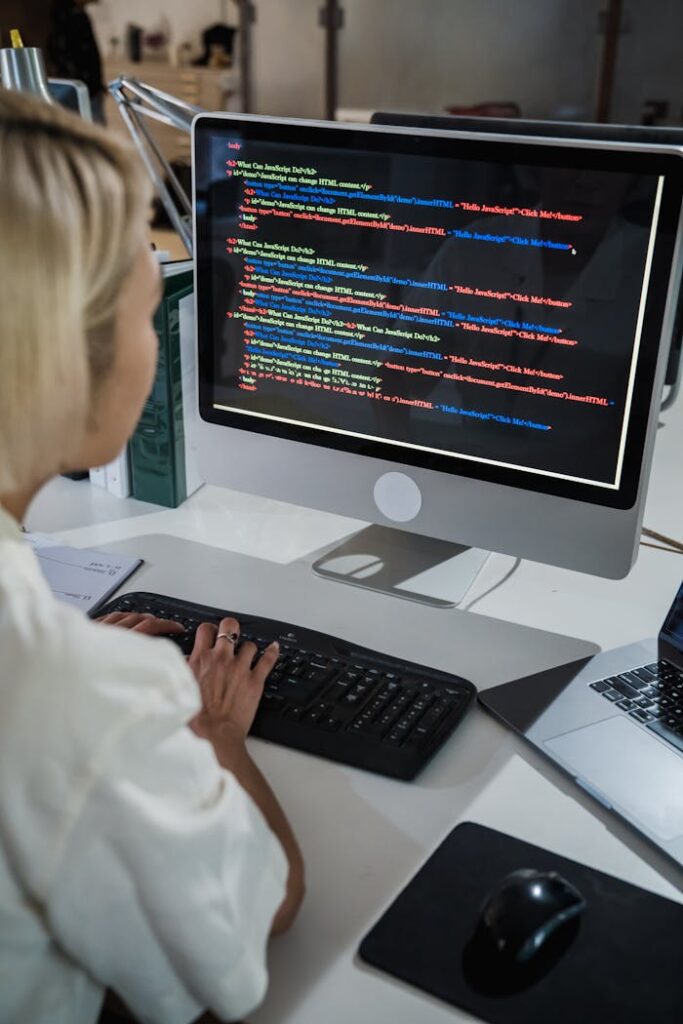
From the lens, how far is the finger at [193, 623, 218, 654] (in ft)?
3.38

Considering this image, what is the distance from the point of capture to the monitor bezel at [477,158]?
0.93 metres

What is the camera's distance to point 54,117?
0.63 meters

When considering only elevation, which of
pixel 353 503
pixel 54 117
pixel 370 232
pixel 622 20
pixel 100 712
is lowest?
pixel 353 503

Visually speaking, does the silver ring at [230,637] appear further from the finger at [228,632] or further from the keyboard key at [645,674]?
the keyboard key at [645,674]

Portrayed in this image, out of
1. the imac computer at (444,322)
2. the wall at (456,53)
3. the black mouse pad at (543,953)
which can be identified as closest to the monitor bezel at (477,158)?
the imac computer at (444,322)

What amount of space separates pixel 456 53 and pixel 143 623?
4.17 metres

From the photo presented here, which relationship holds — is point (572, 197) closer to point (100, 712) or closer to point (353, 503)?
point (353, 503)

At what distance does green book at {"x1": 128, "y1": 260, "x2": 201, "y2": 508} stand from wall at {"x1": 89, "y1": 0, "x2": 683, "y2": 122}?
3.48 metres

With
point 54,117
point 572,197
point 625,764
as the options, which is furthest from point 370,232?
point 625,764

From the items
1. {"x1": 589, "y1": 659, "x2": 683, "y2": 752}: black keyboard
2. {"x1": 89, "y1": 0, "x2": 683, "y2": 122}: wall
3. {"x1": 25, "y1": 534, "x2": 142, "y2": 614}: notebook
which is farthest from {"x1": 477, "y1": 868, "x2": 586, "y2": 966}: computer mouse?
{"x1": 89, "y1": 0, "x2": 683, "y2": 122}: wall

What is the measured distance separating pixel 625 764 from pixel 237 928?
0.42m

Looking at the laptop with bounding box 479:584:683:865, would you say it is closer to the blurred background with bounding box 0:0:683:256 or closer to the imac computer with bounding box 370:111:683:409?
the imac computer with bounding box 370:111:683:409

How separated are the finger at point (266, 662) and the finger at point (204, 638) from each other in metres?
0.06

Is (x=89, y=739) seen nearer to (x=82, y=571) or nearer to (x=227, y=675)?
(x=227, y=675)
